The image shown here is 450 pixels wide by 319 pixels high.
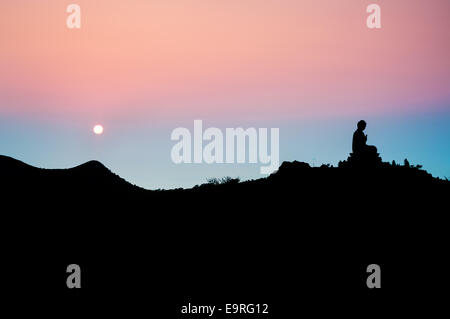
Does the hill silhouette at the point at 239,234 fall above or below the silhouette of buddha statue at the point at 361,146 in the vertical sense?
below

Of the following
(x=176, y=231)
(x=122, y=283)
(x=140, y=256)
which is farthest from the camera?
(x=176, y=231)

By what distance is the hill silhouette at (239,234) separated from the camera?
23.2 m

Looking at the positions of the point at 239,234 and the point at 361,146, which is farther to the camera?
the point at 361,146

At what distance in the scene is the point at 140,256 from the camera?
83.1 ft

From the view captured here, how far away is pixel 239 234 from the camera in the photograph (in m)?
26.7

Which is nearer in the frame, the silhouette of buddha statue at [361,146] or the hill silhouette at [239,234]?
the hill silhouette at [239,234]

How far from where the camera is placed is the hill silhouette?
23.2 m

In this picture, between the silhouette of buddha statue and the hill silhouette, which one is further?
the silhouette of buddha statue

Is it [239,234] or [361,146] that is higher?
[361,146]

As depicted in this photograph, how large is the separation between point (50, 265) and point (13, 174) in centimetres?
1091

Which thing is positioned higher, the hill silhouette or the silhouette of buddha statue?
the silhouette of buddha statue

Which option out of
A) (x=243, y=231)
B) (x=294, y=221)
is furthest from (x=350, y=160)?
(x=243, y=231)

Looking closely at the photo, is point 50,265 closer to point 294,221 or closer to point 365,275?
point 294,221
